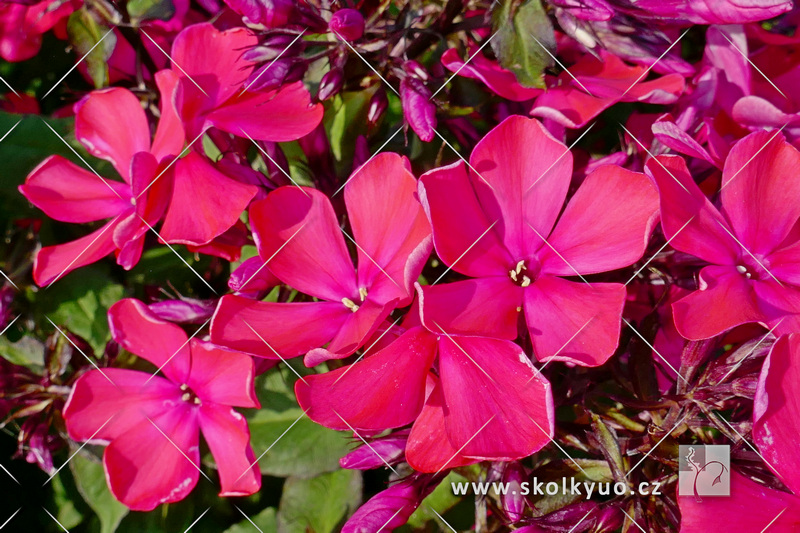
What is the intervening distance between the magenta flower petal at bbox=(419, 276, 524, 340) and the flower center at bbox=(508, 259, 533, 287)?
0.01 metres

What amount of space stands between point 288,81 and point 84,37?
389 millimetres

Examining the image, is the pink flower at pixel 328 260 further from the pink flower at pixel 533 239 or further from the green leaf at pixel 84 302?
the green leaf at pixel 84 302

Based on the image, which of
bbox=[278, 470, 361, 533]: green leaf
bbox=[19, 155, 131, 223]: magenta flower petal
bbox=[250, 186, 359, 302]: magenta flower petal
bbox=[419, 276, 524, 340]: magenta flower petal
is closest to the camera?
bbox=[419, 276, 524, 340]: magenta flower petal

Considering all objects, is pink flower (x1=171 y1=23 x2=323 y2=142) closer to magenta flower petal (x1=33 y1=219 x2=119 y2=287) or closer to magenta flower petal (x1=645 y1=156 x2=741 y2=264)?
magenta flower petal (x1=33 y1=219 x2=119 y2=287)

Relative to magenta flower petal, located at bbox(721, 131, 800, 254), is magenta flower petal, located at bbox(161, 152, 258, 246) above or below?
above

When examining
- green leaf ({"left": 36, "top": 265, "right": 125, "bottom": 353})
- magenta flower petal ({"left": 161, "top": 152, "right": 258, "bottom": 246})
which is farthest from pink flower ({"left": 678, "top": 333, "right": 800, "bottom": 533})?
green leaf ({"left": 36, "top": 265, "right": 125, "bottom": 353})

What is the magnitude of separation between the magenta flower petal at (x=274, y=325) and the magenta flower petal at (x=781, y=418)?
15.0 inches

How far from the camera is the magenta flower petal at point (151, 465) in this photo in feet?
2.50

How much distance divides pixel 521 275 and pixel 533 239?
0.13 feet

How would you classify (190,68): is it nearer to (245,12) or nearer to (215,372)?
(245,12)

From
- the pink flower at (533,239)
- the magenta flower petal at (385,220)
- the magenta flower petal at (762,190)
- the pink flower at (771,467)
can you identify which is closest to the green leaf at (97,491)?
the magenta flower petal at (385,220)

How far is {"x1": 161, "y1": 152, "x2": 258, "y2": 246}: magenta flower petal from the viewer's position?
0.67m

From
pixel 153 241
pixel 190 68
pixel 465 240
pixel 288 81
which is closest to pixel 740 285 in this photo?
pixel 465 240

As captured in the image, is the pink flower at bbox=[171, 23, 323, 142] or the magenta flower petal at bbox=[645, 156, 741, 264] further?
the pink flower at bbox=[171, 23, 323, 142]
